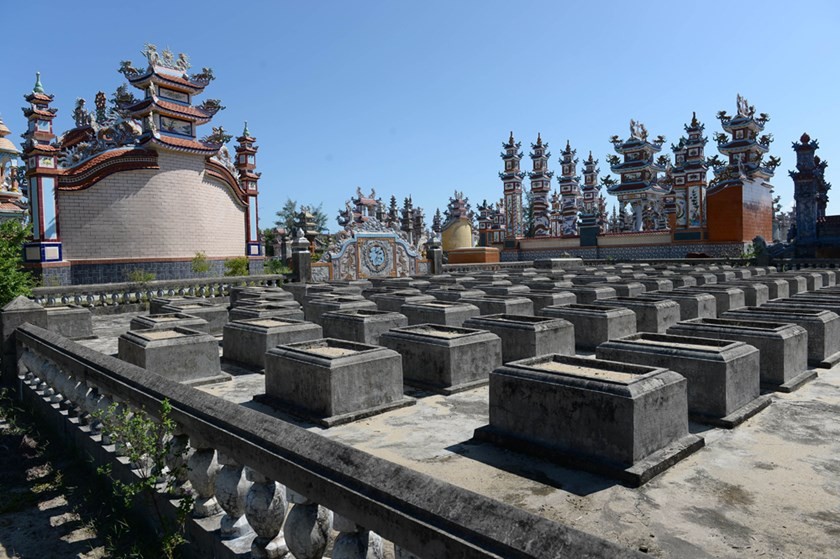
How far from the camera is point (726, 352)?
654cm

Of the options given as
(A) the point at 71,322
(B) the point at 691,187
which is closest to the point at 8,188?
(A) the point at 71,322

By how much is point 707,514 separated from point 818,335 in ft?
20.8

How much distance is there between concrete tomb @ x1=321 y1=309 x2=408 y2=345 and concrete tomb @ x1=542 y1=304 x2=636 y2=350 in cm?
322

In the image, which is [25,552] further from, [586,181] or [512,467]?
[586,181]

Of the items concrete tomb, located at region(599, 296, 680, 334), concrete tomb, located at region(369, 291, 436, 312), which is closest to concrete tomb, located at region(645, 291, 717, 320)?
concrete tomb, located at region(599, 296, 680, 334)

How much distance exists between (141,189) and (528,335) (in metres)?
21.3

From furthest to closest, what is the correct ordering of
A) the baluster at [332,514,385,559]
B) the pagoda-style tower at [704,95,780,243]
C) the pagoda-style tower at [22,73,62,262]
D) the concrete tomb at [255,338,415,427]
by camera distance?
1. the pagoda-style tower at [704,95,780,243]
2. the pagoda-style tower at [22,73,62,262]
3. the concrete tomb at [255,338,415,427]
4. the baluster at [332,514,385,559]

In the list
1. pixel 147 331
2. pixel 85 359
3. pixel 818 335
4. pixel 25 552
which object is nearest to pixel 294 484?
pixel 25 552

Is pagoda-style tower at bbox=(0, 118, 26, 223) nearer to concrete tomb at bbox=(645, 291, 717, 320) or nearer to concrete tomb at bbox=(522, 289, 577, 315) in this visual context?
concrete tomb at bbox=(522, 289, 577, 315)

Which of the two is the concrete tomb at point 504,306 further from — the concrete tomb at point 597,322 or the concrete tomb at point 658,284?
the concrete tomb at point 658,284

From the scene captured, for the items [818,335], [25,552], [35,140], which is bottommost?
[25,552]

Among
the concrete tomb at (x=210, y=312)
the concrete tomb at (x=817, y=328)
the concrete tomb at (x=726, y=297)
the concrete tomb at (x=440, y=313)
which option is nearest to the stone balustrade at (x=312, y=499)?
the concrete tomb at (x=440, y=313)

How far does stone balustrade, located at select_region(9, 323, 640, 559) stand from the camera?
2074mm

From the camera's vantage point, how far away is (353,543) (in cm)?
261
